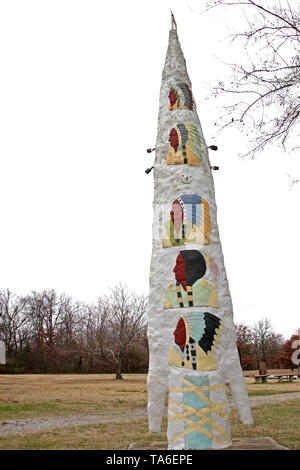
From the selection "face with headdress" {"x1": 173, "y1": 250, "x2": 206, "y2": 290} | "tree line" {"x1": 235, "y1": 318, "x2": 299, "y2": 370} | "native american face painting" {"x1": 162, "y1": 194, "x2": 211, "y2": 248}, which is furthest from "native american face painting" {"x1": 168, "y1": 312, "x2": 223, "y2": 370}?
"tree line" {"x1": 235, "y1": 318, "x2": 299, "y2": 370}

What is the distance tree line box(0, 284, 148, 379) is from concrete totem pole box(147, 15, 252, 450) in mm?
20736

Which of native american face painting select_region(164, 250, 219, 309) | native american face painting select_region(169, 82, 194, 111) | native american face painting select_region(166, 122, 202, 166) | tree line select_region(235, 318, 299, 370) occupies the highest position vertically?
native american face painting select_region(169, 82, 194, 111)

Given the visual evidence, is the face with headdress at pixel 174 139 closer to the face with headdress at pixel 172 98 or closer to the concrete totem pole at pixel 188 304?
the concrete totem pole at pixel 188 304

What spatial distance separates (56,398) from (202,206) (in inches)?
492

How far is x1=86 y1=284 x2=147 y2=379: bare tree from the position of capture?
26656 mm

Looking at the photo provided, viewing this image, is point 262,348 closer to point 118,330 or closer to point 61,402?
point 118,330

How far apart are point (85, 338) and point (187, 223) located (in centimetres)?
2638

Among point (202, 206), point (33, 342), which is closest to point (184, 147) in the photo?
point (202, 206)

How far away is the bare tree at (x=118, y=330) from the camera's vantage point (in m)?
26.7

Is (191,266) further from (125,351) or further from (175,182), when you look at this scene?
(125,351)

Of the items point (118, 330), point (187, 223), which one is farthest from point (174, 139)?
point (118, 330)

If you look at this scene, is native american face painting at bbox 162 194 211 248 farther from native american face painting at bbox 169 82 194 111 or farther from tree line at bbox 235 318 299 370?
tree line at bbox 235 318 299 370

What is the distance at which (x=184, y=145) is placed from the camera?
22.7ft

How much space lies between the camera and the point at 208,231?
6473mm
